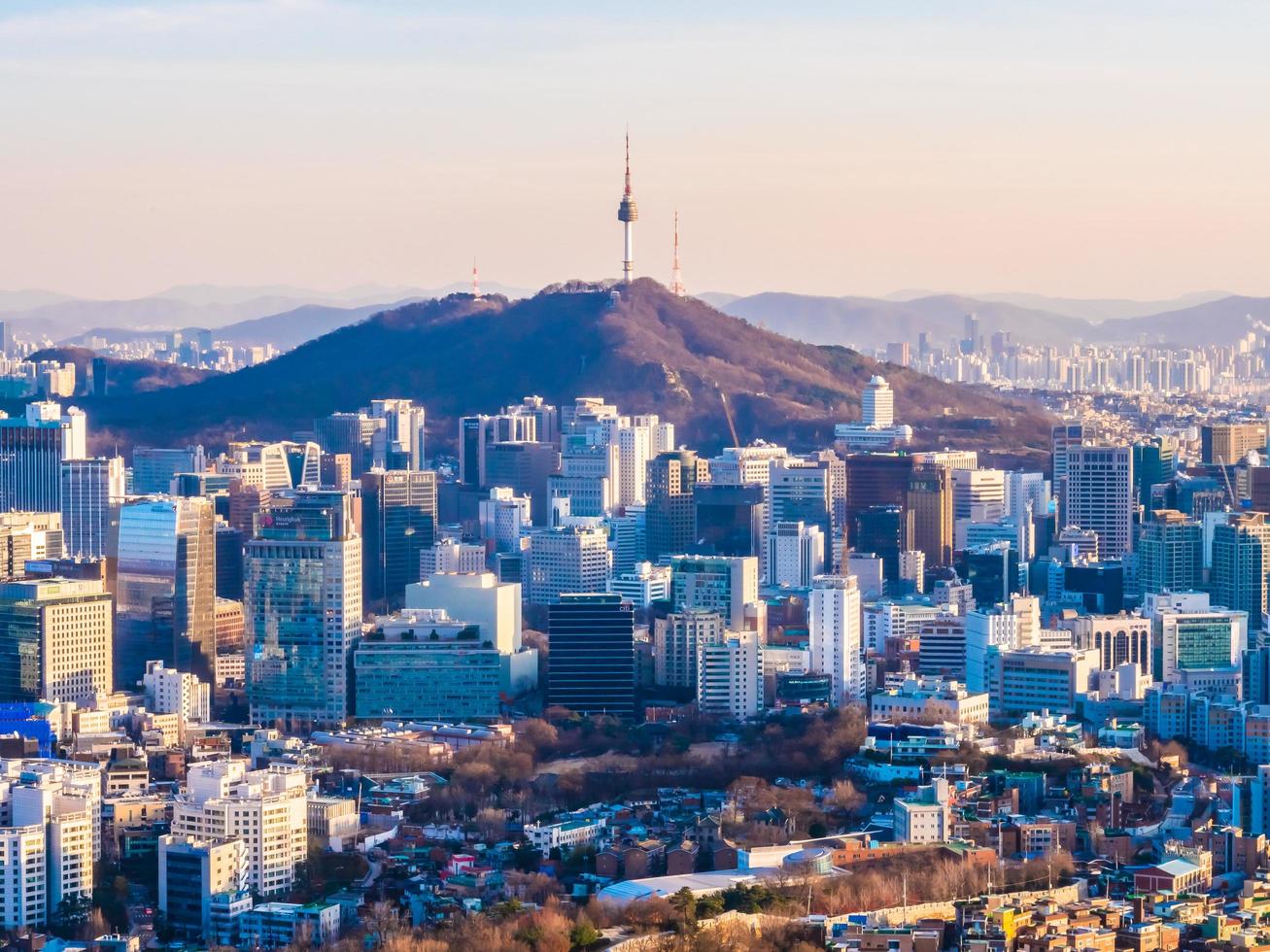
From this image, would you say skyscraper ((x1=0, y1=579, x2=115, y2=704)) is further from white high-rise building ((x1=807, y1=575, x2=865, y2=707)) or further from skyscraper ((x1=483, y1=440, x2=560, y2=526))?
skyscraper ((x1=483, y1=440, x2=560, y2=526))

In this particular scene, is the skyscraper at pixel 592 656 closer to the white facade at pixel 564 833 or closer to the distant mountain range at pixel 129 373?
the white facade at pixel 564 833

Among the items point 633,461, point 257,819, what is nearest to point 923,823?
point 257,819

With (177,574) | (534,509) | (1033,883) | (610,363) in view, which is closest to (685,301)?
(610,363)

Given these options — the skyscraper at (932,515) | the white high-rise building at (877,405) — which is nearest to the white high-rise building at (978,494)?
the skyscraper at (932,515)

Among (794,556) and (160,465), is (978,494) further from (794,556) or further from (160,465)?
(160,465)

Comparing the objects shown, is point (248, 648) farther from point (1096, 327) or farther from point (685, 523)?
point (1096, 327)

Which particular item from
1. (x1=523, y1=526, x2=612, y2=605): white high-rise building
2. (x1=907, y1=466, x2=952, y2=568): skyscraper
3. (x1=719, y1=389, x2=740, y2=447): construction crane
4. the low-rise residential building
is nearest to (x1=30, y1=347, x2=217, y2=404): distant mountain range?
(x1=719, y1=389, x2=740, y2=447): construction crane
